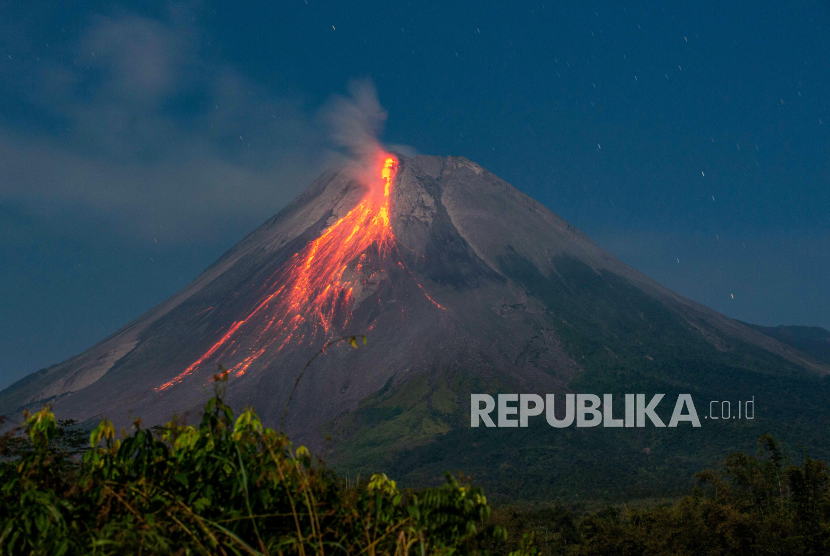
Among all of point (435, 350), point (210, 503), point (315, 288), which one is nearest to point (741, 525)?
point (210, 503)

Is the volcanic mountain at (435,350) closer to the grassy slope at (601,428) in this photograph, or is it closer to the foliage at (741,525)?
the grassy slope at (601,428)

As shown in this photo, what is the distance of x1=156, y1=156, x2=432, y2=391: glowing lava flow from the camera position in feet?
421

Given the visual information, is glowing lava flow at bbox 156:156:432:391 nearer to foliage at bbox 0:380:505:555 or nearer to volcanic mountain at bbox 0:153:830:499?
volcanic mountain at bbox 0:153:830:499

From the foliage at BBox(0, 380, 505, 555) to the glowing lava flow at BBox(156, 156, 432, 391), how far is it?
123 meters

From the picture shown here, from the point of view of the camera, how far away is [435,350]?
12794 cm

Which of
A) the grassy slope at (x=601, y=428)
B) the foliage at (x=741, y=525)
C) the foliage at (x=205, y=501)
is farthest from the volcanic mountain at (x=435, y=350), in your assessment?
the foliage at (x=205, y=501)

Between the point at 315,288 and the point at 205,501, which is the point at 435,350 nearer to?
the point at 315,288

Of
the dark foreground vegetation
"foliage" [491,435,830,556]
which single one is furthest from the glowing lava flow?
the dark foreground vegetation

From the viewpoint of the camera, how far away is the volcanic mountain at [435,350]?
10400 cm

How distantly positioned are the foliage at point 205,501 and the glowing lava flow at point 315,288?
12255 centimetres

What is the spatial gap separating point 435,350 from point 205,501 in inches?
4940

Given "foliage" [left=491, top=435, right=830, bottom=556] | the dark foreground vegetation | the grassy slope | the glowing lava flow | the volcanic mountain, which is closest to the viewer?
the dark foreground vegetation

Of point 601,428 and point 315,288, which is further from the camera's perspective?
point 315,288

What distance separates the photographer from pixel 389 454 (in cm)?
9788
